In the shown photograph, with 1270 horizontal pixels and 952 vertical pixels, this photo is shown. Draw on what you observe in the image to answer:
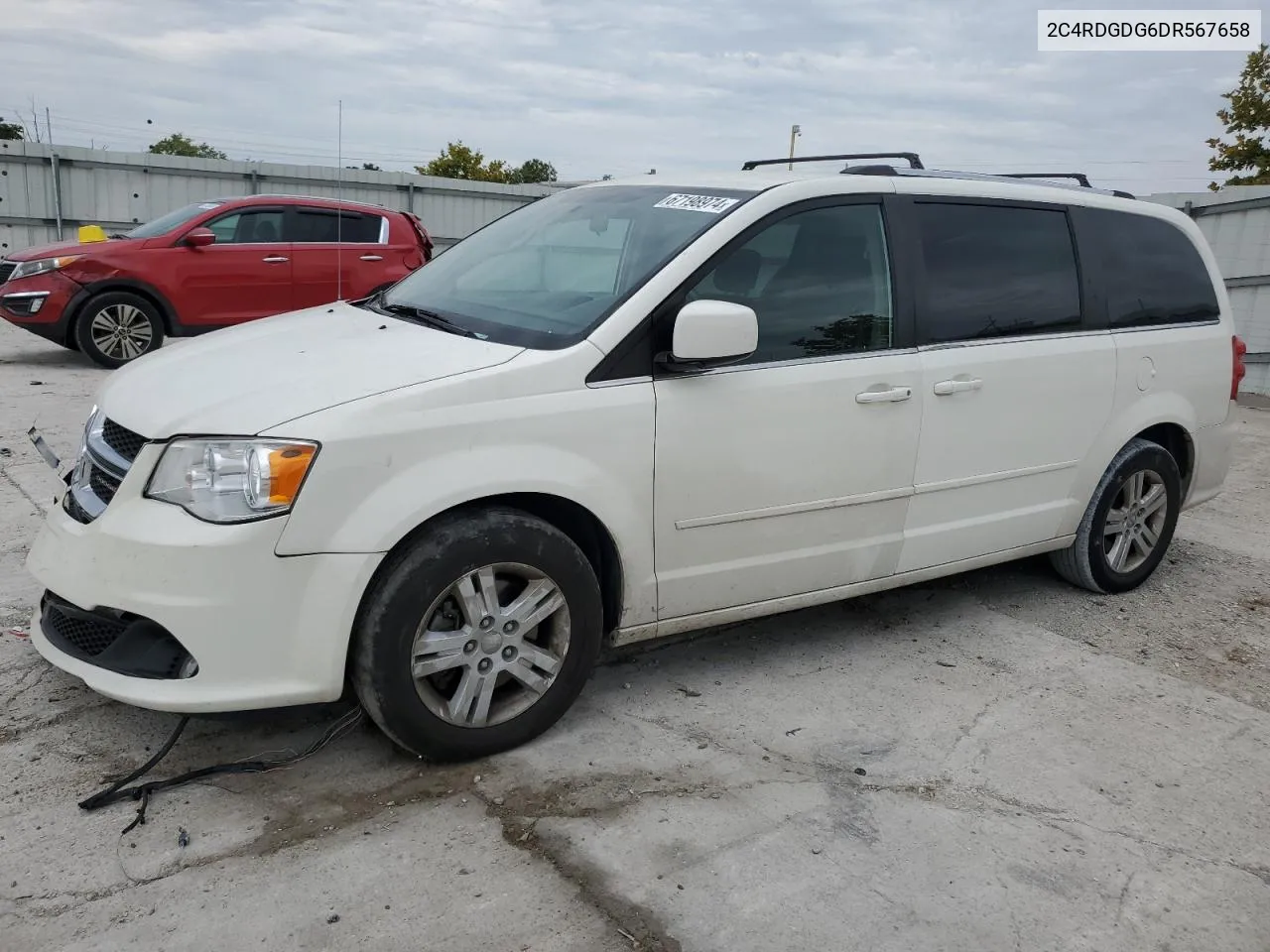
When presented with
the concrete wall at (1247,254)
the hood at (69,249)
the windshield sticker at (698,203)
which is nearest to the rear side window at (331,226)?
the hood at (69,249)

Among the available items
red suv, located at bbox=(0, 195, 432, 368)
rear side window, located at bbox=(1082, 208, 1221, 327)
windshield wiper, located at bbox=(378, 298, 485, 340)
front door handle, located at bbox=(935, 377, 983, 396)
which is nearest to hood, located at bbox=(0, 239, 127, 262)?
red suv, located at bbox=(0, 195, 432, 368)

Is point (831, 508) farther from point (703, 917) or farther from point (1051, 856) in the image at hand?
point (703, 917)

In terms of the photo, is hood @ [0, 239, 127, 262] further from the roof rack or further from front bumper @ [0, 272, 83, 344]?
the roof rack

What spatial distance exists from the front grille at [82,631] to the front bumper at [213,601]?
4 cm

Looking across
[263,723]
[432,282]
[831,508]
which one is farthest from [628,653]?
[432,282]

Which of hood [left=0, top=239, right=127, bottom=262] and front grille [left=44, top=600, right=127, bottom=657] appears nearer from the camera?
front grille [left=44, top=600, right=127, bottom=657]

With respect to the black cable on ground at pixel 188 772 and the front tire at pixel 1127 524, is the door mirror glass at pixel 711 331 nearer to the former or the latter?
the black cable on ground at pixel 188 772

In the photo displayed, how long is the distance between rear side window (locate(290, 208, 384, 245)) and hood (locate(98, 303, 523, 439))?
721cm

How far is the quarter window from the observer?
3453mm

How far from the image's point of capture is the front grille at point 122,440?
291cm

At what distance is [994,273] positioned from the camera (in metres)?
4.12

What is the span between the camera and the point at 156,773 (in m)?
2.94

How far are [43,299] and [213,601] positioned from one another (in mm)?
7996

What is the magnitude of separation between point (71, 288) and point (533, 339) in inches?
307
